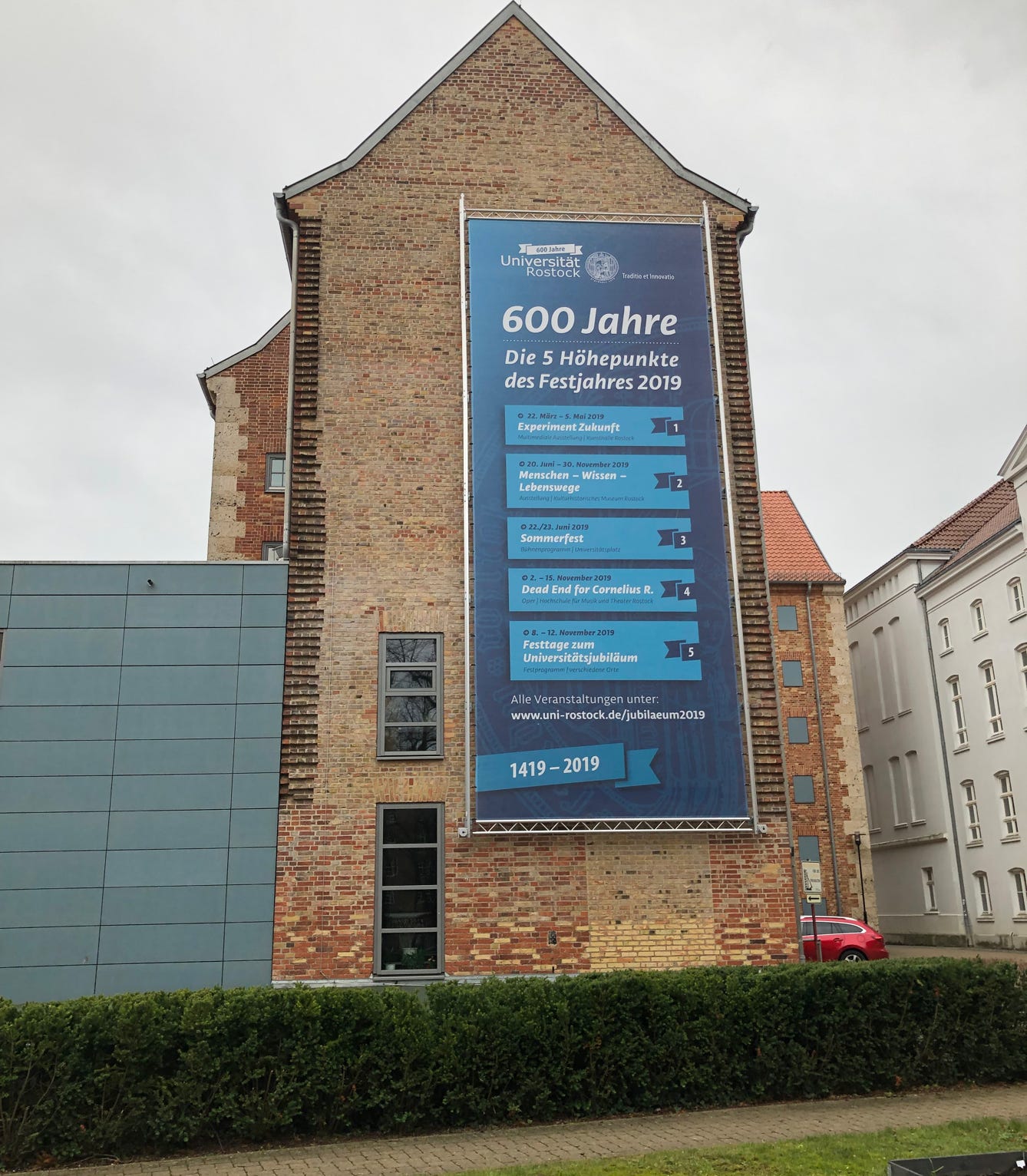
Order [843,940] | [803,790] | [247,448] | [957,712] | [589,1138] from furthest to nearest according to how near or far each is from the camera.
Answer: [803,790] → [957,712] → [843,940] → [247,448] → [589,1138]

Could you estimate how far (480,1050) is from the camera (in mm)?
9570

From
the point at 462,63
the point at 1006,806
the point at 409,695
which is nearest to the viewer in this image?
the point at 409,695

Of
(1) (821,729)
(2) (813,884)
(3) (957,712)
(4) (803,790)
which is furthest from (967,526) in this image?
(2) (813,884)

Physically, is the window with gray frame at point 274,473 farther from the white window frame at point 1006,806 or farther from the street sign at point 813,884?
the white window frame at point 1006,806

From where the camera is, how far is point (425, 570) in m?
15.3

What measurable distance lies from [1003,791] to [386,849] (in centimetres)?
2482

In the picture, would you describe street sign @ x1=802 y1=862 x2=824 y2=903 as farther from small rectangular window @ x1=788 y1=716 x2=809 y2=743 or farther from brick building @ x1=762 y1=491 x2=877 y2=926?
small rectangular window @ x1=788 y1=716 x2=809 y2=743

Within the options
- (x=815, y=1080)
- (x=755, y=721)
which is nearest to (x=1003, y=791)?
(x=755, y=721)

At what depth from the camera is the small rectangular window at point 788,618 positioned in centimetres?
3825

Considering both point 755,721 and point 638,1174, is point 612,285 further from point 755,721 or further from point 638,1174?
point 638,1174

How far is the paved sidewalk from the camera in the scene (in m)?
8.38

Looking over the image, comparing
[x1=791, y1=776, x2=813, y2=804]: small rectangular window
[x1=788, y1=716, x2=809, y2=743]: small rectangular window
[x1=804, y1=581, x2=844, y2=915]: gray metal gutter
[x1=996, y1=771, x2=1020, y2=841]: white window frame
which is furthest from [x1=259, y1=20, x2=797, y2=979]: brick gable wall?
[x1=788, y1=716, x2=809, y2=743]: small rectangular window

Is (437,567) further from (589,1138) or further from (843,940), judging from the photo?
(843,940)

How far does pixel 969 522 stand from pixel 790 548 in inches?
244
